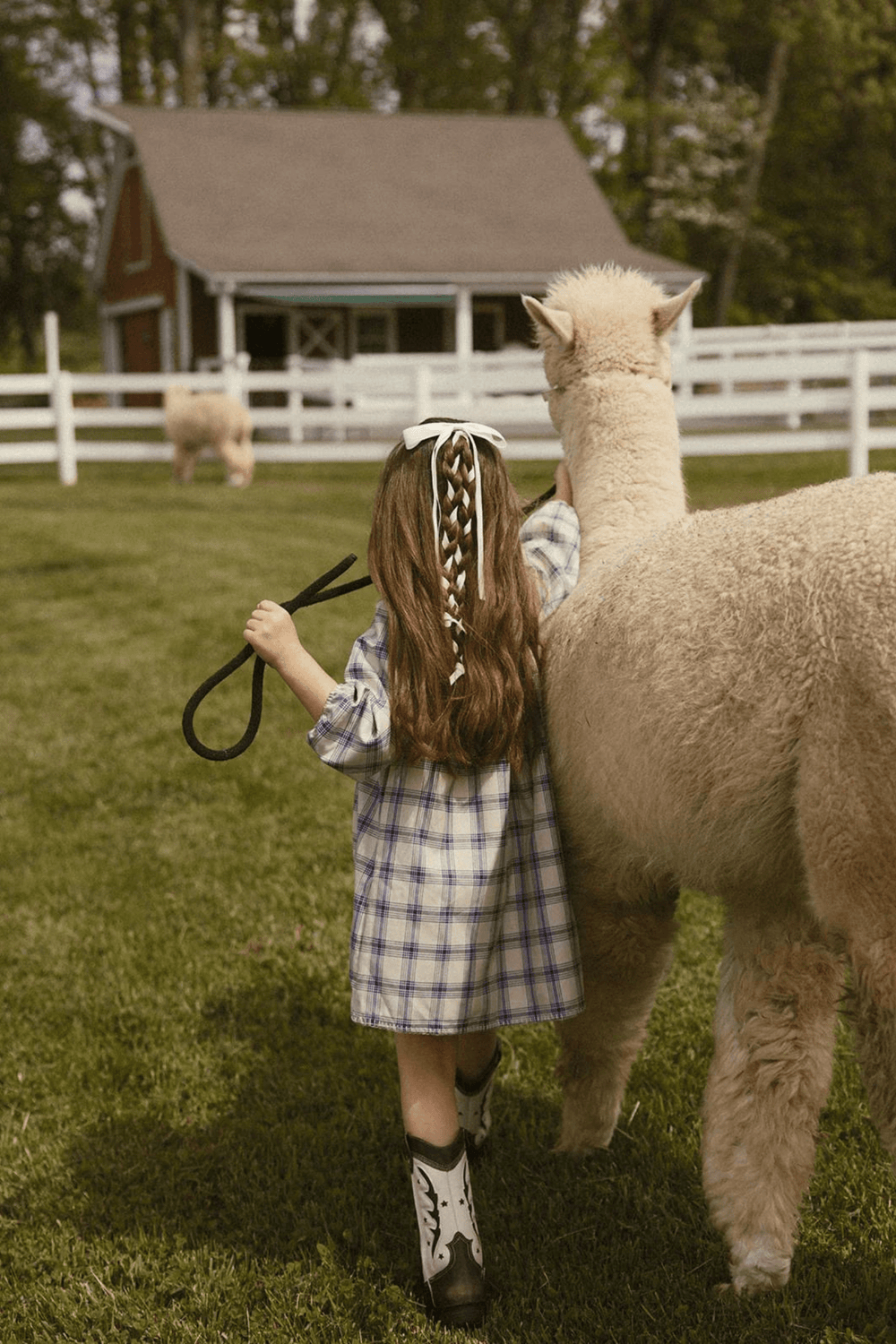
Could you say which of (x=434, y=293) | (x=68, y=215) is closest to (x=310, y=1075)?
(x=434, y=293)

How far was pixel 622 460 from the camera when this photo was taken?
9.15 feet

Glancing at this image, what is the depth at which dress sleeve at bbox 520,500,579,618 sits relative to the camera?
265cm

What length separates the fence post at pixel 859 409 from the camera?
10.4 meters

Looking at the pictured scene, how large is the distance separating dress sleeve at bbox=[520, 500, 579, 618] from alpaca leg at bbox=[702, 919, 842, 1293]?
0.81 m

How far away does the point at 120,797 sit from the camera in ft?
17.8

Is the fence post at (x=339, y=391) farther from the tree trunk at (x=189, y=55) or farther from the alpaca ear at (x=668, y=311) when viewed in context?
the tree trunk at (x=189, y=55)

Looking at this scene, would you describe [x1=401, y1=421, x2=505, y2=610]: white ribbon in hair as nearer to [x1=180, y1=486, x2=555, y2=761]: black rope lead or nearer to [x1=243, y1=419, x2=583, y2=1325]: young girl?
[x1=243, y1=419, x2=583, y2=1325]: young girl

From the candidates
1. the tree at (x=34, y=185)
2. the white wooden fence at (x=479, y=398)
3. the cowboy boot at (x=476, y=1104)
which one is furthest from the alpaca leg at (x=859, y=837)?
the tree at (x=34, y=185)

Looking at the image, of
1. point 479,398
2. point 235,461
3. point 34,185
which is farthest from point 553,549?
point 34,185

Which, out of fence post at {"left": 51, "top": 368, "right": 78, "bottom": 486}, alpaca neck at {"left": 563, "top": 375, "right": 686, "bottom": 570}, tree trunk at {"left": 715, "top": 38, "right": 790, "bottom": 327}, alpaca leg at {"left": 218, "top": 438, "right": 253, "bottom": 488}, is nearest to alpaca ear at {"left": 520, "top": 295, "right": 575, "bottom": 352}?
alpaca neck at {"left": 563, "top": 375, "right": 686, "bottom": 570}

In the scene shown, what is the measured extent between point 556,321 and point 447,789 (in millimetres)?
1052

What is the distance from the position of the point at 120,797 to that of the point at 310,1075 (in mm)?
2283

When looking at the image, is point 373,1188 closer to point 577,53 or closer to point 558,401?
point 558,401

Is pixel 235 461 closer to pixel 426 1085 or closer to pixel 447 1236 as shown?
pixel 426 1085
